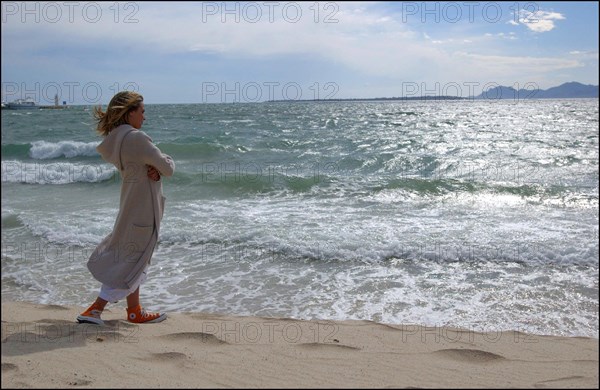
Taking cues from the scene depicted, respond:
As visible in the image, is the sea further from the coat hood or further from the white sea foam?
the white sea foam

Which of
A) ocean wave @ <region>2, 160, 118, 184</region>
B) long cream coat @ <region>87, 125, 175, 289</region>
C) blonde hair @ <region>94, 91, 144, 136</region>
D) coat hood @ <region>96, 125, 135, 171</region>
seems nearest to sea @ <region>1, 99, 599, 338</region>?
ocean wave @ <region>2, 160, 118, 184</region>

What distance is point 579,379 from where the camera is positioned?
2.96 meters

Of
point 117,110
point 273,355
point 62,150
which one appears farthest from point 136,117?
point 62,150

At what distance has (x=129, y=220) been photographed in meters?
4.02

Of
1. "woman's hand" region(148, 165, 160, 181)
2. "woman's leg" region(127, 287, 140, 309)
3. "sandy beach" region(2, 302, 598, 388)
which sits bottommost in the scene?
"sandy beach" region(2, 302, 598, 388)

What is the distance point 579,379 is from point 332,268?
3.72 metres

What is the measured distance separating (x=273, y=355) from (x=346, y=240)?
4.18 metres

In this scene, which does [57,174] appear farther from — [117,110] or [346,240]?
[117,110]

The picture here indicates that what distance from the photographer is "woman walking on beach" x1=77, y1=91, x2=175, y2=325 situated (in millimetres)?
3848

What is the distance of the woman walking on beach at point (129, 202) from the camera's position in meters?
3.85

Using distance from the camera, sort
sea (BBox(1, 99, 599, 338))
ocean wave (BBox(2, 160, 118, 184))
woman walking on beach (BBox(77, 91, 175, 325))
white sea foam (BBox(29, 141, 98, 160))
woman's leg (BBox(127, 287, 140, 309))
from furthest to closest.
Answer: white sea foam (BBox(29, 141, 98, 160)) → ocean wave (BBox(2, 160, 118, 184)) → sea (BBox(1, 99, 599, 338)) → woman's leg (BBox(127, 287, 140, 309)) → woman walking on beach (BBox(77, 91, 175, 325))

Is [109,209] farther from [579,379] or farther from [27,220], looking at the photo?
[579,379]

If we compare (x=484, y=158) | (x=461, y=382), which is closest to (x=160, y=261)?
(x=461, y=382)

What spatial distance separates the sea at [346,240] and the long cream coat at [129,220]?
0.72 m
